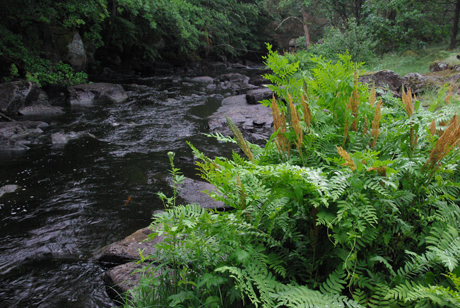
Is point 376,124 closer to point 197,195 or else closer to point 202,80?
point 197,195

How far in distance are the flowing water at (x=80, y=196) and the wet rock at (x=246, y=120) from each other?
0.53 metres

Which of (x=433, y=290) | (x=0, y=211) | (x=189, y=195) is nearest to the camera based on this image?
(x=433, y=290)

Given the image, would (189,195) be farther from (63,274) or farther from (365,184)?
(365,184)

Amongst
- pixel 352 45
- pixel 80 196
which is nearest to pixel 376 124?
pixel 80 196

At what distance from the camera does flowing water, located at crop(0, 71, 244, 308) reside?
3299mm

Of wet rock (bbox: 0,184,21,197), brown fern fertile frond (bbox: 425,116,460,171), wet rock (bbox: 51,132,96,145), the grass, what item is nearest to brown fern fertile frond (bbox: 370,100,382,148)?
brown fern fertile frond (bbox: 425,116,460,171)

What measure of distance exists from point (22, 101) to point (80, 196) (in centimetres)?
778

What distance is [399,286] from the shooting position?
4.33 ft

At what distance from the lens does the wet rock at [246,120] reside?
28.2 ft

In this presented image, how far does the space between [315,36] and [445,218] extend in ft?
105

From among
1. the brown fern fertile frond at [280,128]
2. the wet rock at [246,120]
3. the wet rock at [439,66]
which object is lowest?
the wet rock at [246,120]

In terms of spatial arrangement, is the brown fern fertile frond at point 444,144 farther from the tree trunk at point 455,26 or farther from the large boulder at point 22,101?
the tree trunk at point 455,26

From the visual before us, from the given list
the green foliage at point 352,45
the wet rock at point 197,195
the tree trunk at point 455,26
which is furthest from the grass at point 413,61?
the wet rock at point 197,195

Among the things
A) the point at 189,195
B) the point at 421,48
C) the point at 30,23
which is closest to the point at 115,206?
the point at 189,195
